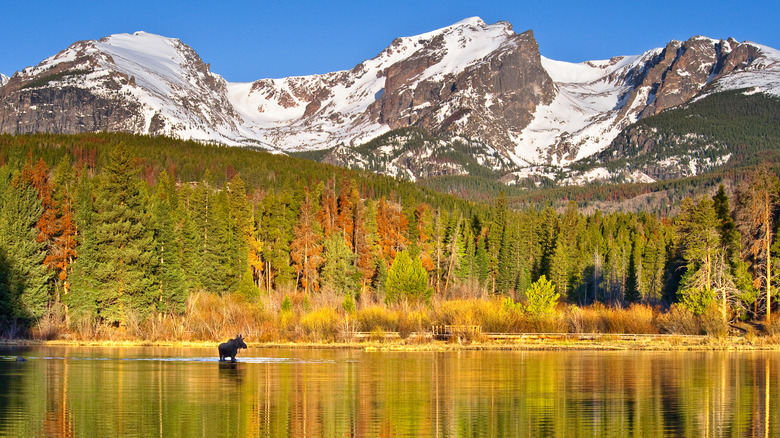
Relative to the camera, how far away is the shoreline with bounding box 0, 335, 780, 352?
7544 cm

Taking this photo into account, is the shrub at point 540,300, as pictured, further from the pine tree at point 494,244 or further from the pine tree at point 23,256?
the pine tree at point 494,244

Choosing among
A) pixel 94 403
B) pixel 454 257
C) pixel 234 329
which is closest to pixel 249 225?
pixel 454 257

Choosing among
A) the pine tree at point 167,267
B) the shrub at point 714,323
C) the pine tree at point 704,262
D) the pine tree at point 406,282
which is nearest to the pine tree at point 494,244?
the pine tree at point 406,282

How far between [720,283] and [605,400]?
51.4 m

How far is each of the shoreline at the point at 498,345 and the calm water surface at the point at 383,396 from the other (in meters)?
12.0

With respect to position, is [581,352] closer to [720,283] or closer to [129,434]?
[720,283]

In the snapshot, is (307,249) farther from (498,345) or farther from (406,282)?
(498,345)

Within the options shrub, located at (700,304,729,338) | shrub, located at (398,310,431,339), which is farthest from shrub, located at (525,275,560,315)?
shrub, located at (700,304,729,338)

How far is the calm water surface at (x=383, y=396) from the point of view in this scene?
3203cm

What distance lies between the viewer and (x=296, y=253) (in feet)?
393

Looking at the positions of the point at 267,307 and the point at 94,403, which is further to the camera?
the point at 267,307

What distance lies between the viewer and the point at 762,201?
89.3 metres

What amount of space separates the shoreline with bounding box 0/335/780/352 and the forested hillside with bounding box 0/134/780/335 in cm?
472

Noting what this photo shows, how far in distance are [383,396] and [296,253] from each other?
80217 millimetres
